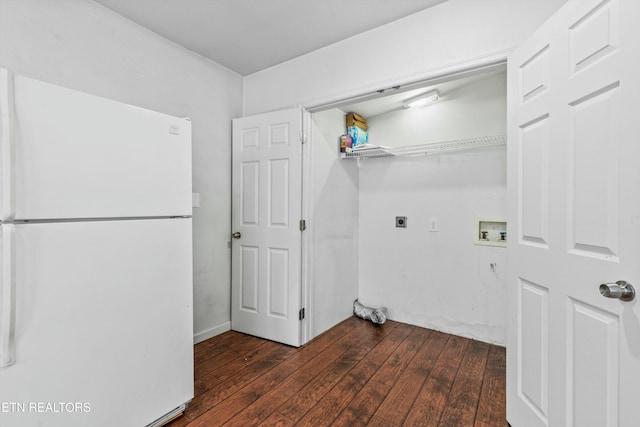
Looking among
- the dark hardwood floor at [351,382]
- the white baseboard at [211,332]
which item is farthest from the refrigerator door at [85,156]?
the white baseboard at [211,332]

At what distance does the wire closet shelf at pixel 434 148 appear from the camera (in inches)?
94.4

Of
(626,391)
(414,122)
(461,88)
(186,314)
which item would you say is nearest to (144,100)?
(186,314)

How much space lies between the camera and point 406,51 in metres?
2.03

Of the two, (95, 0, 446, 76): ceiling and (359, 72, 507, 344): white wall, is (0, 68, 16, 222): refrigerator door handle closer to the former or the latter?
(95, 0, 446, 76): ceiling

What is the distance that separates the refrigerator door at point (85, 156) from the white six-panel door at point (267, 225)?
1.02 m

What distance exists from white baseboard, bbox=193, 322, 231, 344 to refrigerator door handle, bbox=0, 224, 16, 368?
5.14 feet

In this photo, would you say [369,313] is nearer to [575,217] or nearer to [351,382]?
[351,382]

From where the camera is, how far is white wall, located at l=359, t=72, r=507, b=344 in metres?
2.56

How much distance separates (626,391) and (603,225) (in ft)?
1.80

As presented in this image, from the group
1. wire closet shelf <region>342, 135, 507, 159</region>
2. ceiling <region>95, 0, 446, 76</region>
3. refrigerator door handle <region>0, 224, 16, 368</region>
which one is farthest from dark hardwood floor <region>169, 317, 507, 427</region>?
ceiling <region>95, 0, 446, 76</region>

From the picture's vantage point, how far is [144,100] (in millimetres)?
2174

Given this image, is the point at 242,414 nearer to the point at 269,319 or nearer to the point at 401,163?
the point at 269,319

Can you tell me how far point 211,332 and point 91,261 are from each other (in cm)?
165

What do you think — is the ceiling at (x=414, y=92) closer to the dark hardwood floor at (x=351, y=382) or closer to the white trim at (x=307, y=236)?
the white trim at (x=307, y=236)
